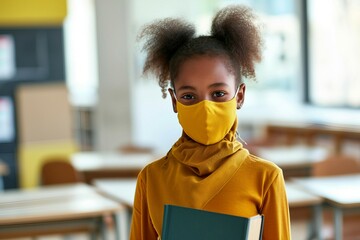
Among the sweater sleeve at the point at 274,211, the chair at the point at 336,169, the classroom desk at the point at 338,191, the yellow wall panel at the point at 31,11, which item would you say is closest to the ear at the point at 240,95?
the sweater sleeve at the point at 274,211

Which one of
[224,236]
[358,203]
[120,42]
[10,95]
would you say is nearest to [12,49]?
[10,95]

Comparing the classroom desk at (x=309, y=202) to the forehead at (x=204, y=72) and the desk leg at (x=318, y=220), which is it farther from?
the forehead at (x=204, y=72)

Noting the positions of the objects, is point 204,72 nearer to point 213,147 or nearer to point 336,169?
point 213,147

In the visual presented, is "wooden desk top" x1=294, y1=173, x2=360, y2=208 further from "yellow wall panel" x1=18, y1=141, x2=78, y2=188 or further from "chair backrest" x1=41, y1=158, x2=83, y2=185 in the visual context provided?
"yellow wall panel" x1=18, y1=141, x2=78, y2=188

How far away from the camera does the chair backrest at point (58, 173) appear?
17.9 ft

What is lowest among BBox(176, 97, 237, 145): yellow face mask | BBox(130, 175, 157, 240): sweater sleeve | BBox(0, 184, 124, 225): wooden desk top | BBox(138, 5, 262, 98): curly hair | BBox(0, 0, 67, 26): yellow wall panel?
BBox(0, 184, 124, 225): wooden desk top

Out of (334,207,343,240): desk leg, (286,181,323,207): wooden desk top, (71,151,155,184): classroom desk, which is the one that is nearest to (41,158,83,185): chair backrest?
(71,151,155,184): classroom desk

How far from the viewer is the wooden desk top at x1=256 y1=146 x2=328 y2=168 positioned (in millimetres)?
5719

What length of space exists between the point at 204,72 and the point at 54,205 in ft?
8.14

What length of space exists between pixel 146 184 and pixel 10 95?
5.72m

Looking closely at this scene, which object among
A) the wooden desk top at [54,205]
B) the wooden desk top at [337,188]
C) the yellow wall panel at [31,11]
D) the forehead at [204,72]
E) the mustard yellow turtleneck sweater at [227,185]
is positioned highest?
the yellow wall panel at [31,11]

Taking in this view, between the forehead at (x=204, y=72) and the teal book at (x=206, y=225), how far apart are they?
1.11 feet

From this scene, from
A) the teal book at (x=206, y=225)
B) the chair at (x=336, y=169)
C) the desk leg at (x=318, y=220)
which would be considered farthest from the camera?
the chair at (x=336, y=169)

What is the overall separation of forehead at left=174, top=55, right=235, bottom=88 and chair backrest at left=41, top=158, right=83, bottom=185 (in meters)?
3.77
